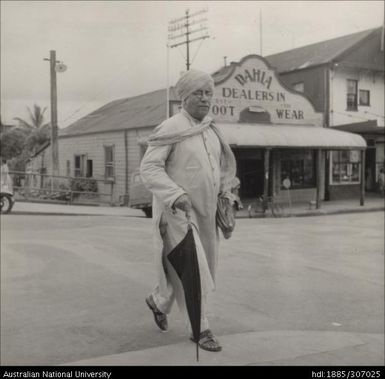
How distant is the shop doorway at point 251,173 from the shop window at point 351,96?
5916mm

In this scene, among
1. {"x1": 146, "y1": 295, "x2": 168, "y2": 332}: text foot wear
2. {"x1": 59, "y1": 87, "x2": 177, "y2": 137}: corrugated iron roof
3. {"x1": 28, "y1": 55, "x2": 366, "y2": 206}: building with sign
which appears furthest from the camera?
{"x1": 59, "y1": 87, "x2": 177, "y2": 137}: corrugated iron roof

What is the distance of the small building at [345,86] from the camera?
83.6 feet

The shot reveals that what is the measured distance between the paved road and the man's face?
44.0 inches

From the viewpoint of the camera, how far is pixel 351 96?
26328 millimetres

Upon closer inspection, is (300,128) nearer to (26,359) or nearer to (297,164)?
(297,164)

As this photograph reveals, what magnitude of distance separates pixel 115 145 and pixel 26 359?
3278 millimetres

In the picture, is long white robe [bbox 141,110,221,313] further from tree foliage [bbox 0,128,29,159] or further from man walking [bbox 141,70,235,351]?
tree foliage [bbox 0,128,29,159]

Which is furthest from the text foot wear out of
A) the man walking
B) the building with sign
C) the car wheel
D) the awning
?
the car wheel

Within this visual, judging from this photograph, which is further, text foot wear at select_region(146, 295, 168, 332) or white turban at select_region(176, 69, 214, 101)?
text foot wear at select_region(146, 295, 168, 332)

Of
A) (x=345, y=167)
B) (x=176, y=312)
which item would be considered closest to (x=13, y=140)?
(x=176, y=312)

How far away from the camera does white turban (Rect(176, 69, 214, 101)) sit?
1559 mm

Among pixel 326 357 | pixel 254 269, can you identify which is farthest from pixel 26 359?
pixel 254 269

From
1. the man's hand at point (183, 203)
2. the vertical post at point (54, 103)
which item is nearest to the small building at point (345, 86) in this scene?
the vertical post at point (54, 103)
